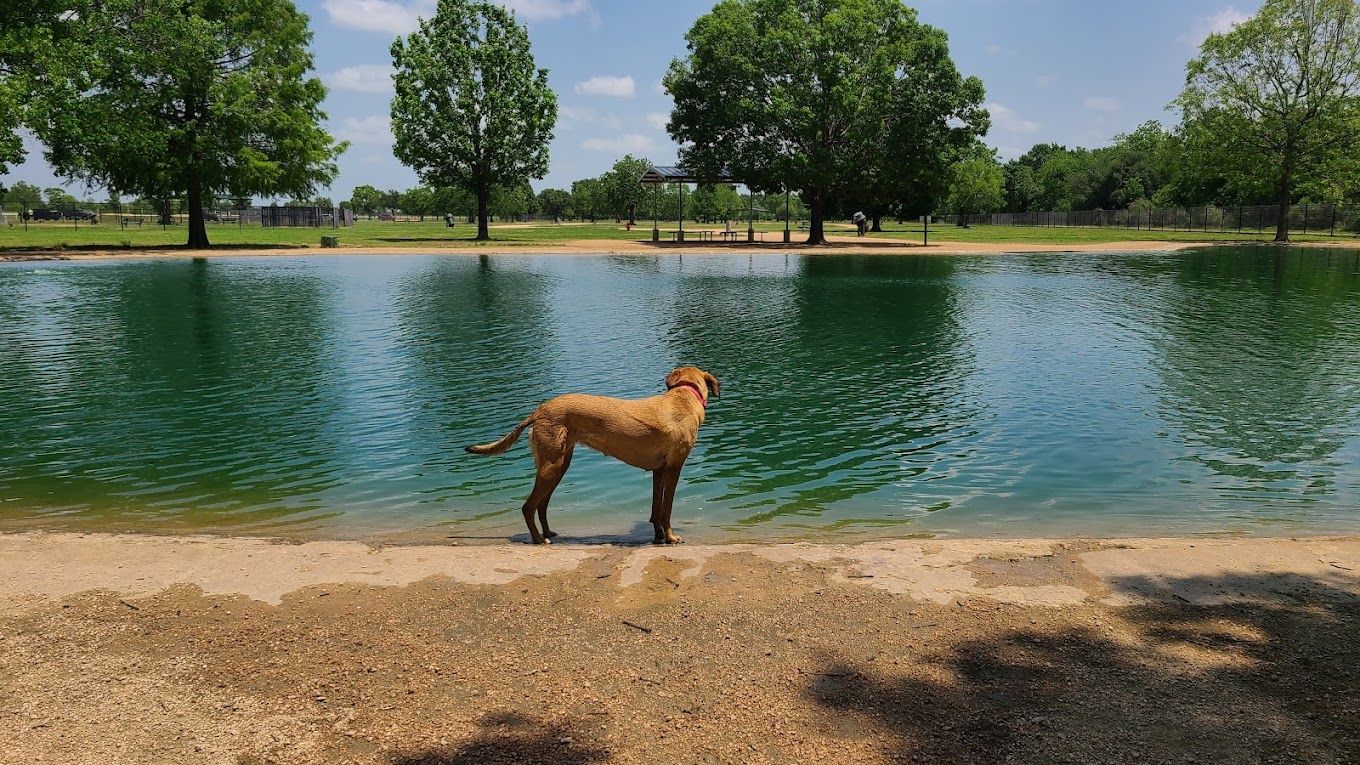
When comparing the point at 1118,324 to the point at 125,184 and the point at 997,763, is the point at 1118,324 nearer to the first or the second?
the point at 997,763

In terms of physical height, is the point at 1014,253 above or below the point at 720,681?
above

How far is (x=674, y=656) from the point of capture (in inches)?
189

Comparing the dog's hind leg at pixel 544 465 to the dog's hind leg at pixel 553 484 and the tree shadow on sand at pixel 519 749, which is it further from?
the tree shadow on sand at pixel 519 749

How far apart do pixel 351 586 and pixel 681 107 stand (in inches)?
2378

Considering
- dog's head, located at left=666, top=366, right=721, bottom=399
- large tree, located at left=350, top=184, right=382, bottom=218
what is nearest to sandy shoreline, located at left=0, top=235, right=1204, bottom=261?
dog's head, located at left=666, top=366, right=721, bottom=399

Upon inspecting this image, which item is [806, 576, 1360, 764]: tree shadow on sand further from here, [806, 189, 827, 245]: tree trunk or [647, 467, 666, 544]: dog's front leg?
[806, 189, 827, 245]: tree trunk

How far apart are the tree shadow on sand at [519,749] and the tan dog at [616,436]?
3.38 m

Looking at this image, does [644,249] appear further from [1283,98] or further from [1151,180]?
[1151,180]

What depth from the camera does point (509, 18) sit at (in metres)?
60.6

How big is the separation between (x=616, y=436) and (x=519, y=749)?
3.62 meters

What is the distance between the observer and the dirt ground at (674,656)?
390 cm

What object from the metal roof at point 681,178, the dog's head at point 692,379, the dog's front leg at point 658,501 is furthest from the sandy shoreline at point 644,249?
the dog's front leg at point 658,501

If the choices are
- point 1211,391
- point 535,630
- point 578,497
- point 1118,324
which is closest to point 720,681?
point 535,630

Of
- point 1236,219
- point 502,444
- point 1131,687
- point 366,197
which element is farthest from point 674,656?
point 366,197
